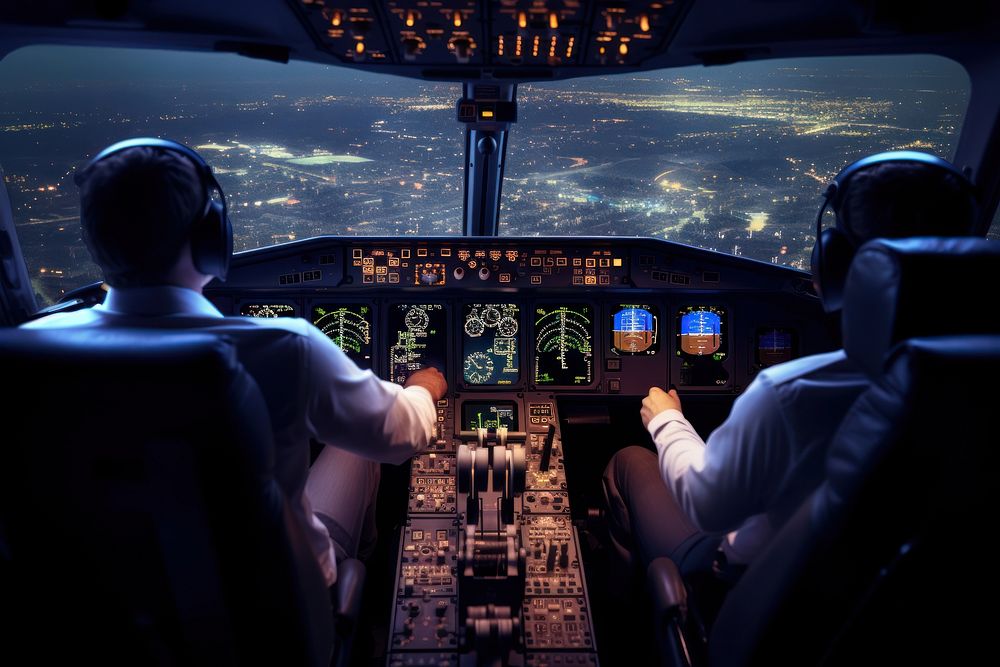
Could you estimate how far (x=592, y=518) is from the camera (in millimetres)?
2867

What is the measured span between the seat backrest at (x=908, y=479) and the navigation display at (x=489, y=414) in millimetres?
1698

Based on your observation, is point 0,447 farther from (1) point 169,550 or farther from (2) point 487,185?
(2) point 487,185

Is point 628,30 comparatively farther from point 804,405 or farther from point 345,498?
point 345,498

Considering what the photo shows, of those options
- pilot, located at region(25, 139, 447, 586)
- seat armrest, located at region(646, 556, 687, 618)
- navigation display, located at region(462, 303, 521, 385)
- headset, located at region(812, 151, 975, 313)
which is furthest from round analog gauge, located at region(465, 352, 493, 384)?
headset, located at region(812, 151, 975, 313)

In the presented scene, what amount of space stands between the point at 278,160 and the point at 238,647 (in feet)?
8.66

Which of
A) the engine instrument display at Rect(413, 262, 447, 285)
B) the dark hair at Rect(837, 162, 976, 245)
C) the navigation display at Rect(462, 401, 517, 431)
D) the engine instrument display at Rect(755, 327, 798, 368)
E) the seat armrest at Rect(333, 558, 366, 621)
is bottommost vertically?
the navigation display at Rect(462, 401, 517, 431)

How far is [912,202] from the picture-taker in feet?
3.96

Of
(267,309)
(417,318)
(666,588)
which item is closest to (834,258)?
(666,588)

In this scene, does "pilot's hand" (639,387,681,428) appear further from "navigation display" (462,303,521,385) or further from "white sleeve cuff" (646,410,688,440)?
"navigation display" (462,303,521,385)

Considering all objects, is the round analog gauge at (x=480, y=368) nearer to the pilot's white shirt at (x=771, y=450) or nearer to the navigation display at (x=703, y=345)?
the navigation display at (x=703, y=345)

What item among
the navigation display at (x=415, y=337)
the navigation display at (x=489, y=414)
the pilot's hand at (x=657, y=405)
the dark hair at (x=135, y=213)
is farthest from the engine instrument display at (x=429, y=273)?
the dark hair at (x=135, y=213)

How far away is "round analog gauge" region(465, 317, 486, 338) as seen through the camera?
2924 millimetres

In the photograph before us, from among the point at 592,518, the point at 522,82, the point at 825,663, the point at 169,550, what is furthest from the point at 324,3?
the point at 592,518

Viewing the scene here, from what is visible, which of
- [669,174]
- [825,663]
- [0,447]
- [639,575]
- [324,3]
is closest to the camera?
[0,447]
